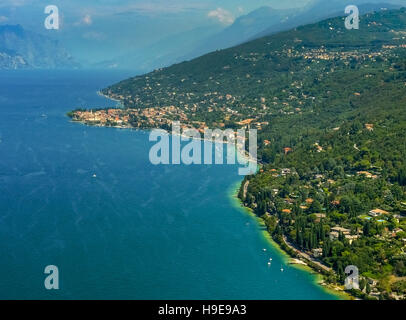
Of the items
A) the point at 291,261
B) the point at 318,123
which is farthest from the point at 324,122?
the point at 291,261

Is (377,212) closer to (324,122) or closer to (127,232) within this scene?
(127,232)

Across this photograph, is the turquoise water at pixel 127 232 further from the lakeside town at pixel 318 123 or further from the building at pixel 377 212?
the building at pixel 377 212

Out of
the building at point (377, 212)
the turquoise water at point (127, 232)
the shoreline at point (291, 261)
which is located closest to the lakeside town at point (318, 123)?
the building at point (377, 212)

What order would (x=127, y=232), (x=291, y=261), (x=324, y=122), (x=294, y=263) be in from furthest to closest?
(x=324, y=122), (x=127, y=232), (x=291, y=261), (x=294, y=263)

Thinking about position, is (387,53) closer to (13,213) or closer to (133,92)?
(133,92)

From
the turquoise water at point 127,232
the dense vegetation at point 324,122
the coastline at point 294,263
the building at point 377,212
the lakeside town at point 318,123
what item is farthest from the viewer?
the building at point 377,212
